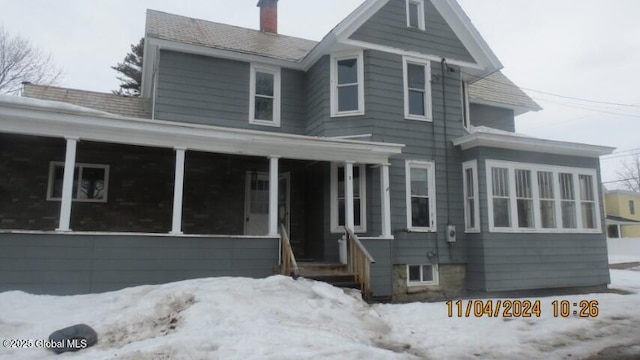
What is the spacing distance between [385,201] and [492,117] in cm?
658

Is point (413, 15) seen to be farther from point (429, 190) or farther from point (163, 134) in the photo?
point (163, 134)

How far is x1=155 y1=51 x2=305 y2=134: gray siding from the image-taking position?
11.1 m

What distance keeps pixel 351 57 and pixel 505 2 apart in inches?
261

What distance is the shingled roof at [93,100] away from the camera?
37.9 feet

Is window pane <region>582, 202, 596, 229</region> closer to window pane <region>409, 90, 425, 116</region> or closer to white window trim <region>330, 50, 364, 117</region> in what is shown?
window pane <region>409, 90, 425, 116</region>

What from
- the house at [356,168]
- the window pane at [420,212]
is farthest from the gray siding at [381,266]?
→ the window pane at [420,212]

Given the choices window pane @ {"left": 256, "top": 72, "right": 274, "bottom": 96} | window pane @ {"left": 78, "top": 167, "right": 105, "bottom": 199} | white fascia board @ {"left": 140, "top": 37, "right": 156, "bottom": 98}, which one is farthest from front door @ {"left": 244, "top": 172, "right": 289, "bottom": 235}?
white fascia board @ {"left": 140, "top": 37, "right": 156, "bottom": 98}

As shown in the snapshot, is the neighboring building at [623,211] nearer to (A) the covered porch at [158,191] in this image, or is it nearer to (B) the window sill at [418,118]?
(B) the window sill at [418,118]

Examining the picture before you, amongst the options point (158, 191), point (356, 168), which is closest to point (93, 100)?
point (158, 191)

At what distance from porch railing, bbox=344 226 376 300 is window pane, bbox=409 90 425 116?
150 inches

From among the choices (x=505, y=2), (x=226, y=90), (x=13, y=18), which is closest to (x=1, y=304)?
(x=226, y=90)

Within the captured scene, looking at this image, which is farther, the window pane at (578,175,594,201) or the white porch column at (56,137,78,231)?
the window pane at (578,175,594,201)

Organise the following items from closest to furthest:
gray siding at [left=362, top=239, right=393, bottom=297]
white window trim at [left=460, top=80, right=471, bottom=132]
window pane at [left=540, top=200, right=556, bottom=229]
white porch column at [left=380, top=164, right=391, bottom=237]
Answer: gray siding at [left=362, top=239, right=393, bottom=297]
white porch column at [left=380, top=164, right=391, bottom=237]
window pane at [left=540, top=200, right=556, bottom=229]
white window trim at [left=460, top=80, right=471, bottom=132]

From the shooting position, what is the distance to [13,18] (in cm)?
2852
